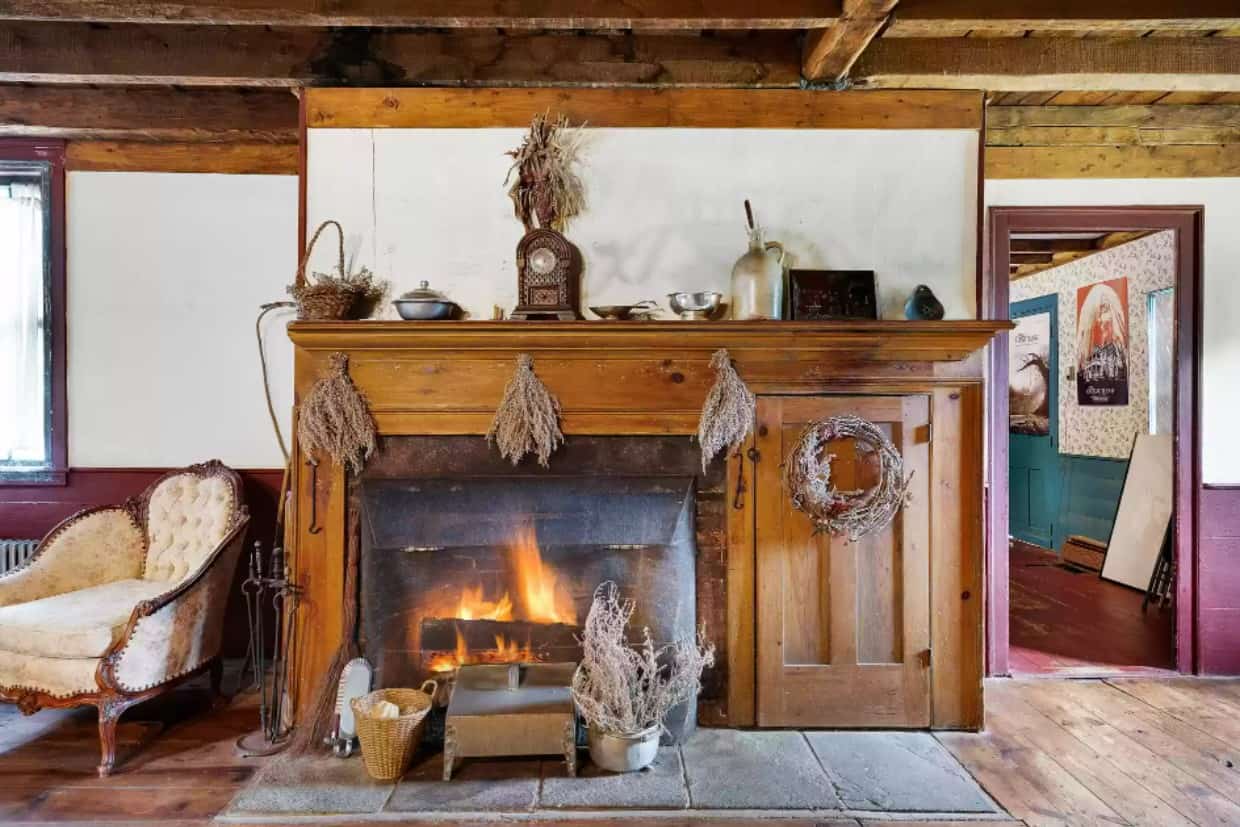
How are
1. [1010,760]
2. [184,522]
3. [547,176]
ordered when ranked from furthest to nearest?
[184,522] < [547,176] < [1010,760]

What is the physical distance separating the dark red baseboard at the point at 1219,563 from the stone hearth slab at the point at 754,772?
2.32 m

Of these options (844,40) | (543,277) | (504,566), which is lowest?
(504,566)

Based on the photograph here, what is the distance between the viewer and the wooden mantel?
9.04 ft

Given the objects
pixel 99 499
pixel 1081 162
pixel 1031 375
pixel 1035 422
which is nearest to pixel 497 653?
pixel 99 499

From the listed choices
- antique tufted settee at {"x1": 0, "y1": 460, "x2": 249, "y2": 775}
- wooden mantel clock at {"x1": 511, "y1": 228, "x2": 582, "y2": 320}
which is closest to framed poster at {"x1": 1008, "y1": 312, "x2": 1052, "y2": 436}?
wooden mantel clock at {"x1": 511, "y1": 228, "x2": 582, "y2": 320}

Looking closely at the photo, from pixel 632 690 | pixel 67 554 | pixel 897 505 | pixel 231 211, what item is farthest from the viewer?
pixel 231 211

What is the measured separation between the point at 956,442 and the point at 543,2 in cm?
222

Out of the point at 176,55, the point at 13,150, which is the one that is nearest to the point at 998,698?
the point at 176,55

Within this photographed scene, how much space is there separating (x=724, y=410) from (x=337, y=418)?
1418mm

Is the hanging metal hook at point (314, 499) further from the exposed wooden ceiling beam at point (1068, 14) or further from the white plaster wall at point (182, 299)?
the exposed wooden ceiling beam at point (1068, 14)

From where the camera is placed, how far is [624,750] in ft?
7.96

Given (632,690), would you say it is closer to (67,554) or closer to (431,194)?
(431,194)

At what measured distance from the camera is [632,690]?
2.49 meters

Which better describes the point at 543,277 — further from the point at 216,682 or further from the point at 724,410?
the point at 216,682
